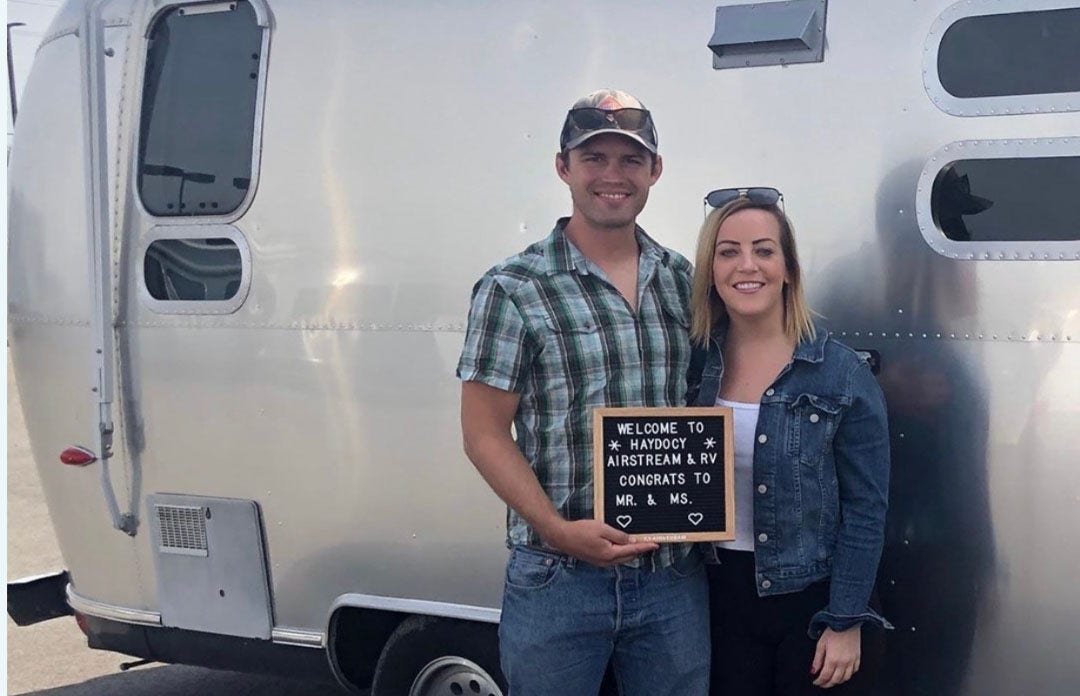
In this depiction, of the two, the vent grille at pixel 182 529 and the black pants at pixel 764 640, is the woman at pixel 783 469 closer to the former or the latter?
the black pants at pixel 764 640

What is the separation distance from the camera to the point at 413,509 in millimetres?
3623

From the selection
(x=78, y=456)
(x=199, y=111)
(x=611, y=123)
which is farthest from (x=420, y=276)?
(x=78, y=456)

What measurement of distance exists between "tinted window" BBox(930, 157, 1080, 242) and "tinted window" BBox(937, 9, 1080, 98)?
195 millimetres

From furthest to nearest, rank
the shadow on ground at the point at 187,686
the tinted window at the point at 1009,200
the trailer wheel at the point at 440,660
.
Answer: the shadow on ground at the point at 187,686
the trailer wheel at the point at 440,660
the tinted window at the point at 1009,200

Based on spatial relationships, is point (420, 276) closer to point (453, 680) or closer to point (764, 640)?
point (453, 680)

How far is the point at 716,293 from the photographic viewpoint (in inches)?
106

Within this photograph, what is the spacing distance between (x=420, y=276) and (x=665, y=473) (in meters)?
1.33

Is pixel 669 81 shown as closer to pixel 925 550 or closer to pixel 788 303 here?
pixel 788 303

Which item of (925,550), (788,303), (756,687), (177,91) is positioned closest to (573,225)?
(788,303)

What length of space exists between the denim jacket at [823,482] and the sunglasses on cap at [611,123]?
597mm

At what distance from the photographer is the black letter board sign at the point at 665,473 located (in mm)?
2479

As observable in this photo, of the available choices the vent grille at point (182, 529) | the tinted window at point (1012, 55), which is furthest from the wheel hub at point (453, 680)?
the tinted window at point (1012, 55)

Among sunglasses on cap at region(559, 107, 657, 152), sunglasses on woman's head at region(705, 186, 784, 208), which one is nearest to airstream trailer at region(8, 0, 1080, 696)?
sunglasses on woman's head at region(705, 186, 784, 208)

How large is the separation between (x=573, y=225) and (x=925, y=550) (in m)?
1.35
